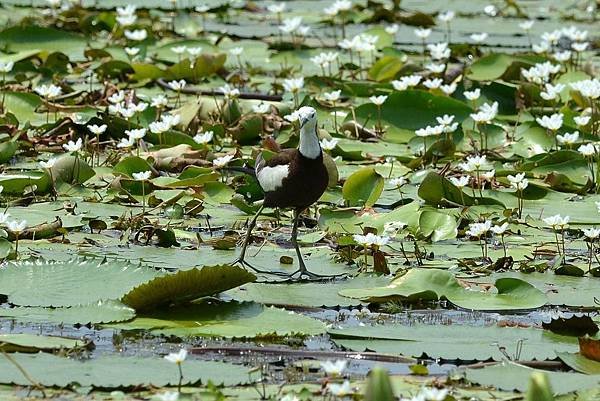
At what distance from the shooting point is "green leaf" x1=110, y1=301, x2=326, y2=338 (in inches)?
155

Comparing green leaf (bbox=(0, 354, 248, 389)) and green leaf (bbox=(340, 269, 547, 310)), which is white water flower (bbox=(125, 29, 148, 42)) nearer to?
green leaf (bbox=(340, 269, 547, 310))

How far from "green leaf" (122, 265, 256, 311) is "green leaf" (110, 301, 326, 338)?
4cm

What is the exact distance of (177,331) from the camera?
12.9ft

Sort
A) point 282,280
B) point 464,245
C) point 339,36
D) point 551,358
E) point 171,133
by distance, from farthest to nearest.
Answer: point 339,36 → point 171,133 → point 464,245 → point 282,280 → point 551,358

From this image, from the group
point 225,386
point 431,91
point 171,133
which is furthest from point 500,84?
point 225,386

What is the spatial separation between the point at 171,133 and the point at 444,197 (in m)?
1.64

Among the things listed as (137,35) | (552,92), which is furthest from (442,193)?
(137,35)

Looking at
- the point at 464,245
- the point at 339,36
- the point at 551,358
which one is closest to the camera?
the point at 551,358

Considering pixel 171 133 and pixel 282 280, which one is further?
pixel 171 133

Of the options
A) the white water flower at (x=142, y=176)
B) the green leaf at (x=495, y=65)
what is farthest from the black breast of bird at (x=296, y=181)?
the green leaf at (x=495, y=65)

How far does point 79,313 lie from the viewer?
13.2ft

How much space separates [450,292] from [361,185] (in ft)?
4.49

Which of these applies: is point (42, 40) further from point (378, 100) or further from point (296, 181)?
point (296, 181)

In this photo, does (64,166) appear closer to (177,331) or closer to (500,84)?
(177,331)
